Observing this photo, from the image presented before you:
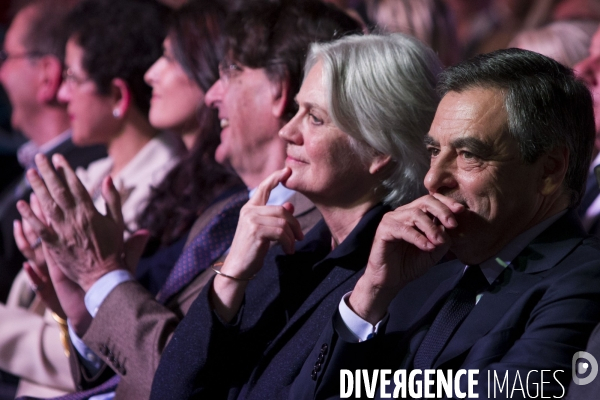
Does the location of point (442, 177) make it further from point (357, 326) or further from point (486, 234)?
point (357, 326)

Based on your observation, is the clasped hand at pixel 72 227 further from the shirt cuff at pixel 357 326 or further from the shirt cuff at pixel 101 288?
the shirt cuff at pixel 357 326

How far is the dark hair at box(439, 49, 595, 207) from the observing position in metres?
1.61

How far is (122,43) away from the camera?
11.7 ft

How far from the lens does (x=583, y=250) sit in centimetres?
157

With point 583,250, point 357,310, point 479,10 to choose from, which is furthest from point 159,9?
point 583,250

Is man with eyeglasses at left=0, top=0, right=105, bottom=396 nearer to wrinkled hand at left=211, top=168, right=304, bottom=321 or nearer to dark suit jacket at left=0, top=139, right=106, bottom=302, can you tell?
dark suit jacket at left=0, top=139, right=106, bottom=302

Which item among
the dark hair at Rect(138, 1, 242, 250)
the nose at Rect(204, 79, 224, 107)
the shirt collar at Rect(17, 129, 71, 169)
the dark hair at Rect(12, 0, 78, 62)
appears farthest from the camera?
the shirt collar at Rect(17, 129, 71, 169)

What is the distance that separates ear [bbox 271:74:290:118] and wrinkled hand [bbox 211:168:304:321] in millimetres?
434

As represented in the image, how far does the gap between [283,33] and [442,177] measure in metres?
1.06

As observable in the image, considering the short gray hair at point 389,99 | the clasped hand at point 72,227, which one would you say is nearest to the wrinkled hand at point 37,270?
the clasped hand at point 72,227

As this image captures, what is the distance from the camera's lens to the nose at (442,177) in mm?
1683

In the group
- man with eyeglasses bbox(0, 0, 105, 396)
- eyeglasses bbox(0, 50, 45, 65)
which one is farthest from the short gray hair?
eyeglasses bbox(0, 50, 45, 65)

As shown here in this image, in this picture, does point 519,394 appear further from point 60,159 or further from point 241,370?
point 60,159

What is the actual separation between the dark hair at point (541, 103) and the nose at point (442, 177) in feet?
0.47
